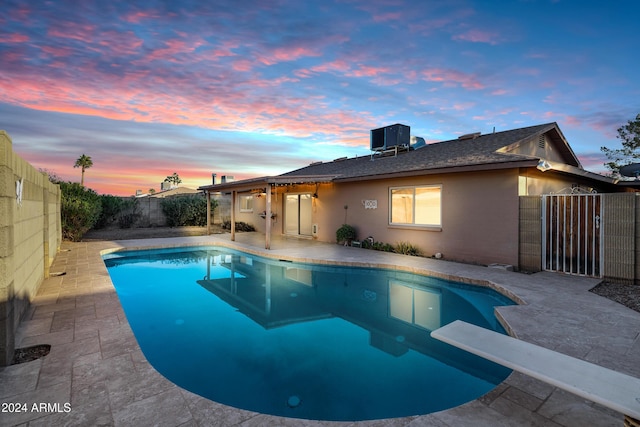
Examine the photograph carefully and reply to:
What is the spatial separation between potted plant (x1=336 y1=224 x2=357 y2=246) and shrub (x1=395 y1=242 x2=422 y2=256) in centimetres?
198

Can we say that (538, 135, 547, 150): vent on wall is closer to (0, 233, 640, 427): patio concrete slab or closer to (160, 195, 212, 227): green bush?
(0, 233, 640, 427): patio concrete slab

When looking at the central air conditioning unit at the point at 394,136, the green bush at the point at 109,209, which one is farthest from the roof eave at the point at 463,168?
the green bush at the point at 109,209

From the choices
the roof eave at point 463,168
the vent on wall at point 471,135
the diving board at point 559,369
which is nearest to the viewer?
the diving board at point 559,369

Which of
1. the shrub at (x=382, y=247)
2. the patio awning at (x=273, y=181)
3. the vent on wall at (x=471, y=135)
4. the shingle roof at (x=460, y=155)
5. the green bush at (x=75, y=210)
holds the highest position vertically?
the vent on wall at (x=471, y=135)

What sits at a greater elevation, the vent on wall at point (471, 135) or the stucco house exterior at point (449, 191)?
the vent on wall at point (471, 135)

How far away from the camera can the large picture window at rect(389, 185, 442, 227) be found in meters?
9.63

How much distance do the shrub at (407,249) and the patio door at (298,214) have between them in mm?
5013

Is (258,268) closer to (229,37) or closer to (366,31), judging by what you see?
(229,37)

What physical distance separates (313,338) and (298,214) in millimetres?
10739

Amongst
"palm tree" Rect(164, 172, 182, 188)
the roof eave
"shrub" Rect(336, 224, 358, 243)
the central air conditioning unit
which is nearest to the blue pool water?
the roof eave

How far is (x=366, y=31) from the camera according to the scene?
8.86 metres

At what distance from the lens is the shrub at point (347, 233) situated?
471 inches

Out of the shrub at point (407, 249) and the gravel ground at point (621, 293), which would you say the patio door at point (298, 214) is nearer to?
the shrub at point (407, 249)

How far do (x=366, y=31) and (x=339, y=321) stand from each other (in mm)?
7929
